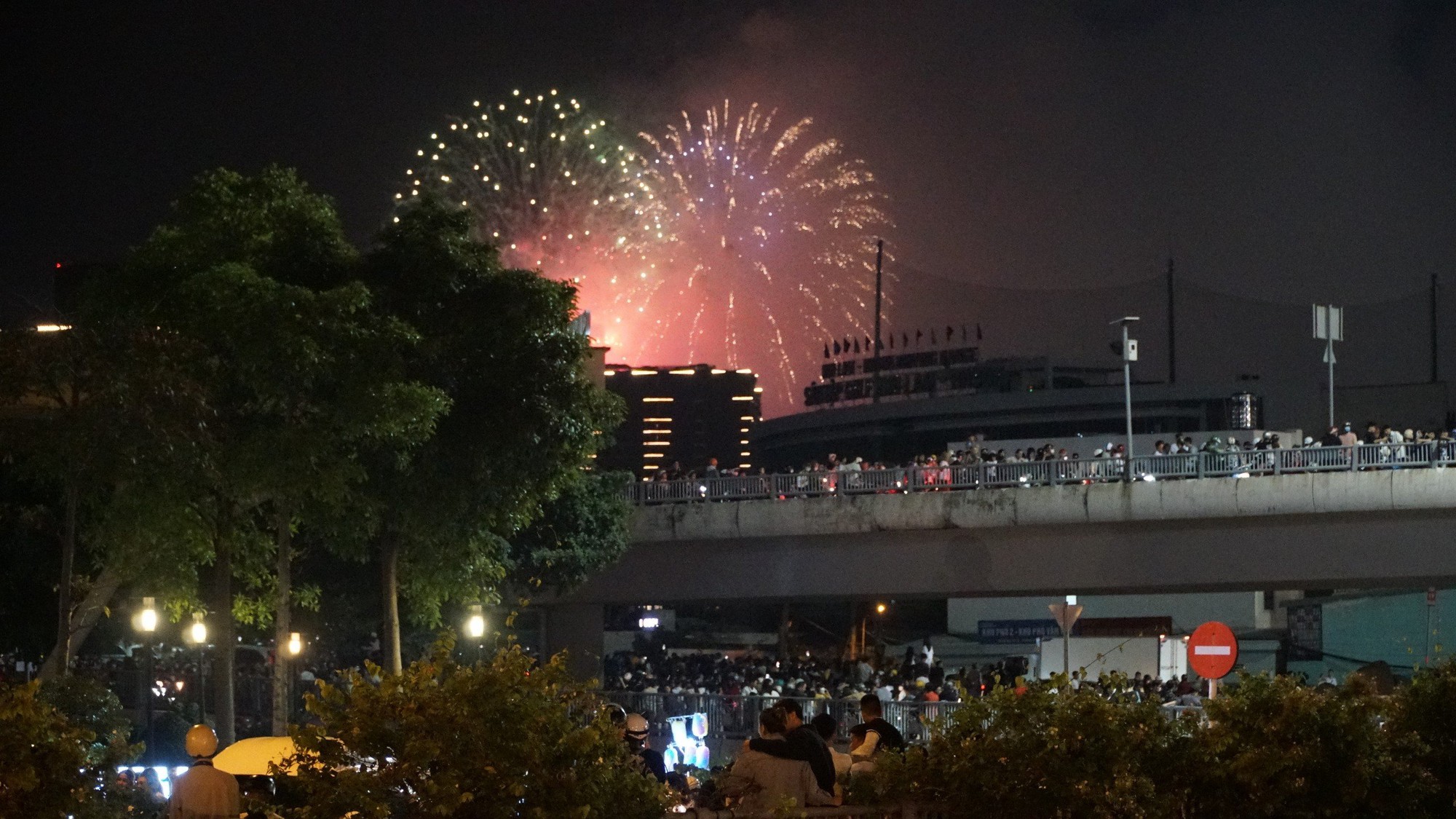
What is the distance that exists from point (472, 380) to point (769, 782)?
1675 cm

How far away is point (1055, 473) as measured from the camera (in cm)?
3609

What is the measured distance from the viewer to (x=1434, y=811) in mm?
10664

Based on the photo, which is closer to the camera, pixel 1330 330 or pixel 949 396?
pixel 1330 330

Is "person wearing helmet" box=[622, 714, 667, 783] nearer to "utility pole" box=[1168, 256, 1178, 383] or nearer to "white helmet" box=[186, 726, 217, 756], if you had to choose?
"white helmet" box=[186, 726, 217, 756]

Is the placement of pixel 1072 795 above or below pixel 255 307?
below

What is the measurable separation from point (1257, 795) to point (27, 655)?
2818cm

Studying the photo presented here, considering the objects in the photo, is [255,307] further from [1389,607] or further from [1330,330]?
[1389,607]

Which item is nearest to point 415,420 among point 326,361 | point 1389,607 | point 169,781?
point 326,361

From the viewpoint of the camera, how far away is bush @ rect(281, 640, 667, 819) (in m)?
8.52

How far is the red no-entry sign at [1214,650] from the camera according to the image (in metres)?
17.9

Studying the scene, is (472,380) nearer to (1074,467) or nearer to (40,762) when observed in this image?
(1074,467)

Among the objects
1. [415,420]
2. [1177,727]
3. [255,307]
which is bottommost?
[1177,727]

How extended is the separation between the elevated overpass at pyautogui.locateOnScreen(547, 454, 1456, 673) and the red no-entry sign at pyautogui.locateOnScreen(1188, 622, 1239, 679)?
16.4m

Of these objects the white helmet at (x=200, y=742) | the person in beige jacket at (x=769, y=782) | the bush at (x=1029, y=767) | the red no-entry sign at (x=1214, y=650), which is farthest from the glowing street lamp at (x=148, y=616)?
the bush at (x=1029, y=767)
